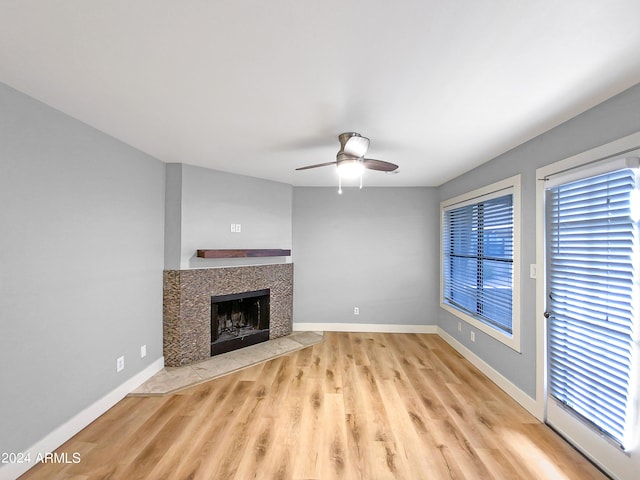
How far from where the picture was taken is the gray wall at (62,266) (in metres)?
1.77

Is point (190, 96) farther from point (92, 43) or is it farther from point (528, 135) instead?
point (528, 135)

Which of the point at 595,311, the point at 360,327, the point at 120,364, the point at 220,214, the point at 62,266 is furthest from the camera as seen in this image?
the point at 360,327

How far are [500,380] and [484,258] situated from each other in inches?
52.8

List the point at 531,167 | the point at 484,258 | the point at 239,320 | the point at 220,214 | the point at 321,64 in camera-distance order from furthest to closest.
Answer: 1. the point at 239,320
2. the point at 220,214
3. the point at 484,258
4. the point at 531,167
5. the point at 321,64

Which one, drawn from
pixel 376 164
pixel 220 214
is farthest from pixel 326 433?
pixel 220 214

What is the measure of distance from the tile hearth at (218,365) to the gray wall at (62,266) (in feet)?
0.94

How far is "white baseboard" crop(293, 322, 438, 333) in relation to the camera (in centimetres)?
478

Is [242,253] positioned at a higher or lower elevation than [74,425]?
higher

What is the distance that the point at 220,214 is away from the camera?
3789 millimetres

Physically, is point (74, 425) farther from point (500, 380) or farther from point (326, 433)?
point (500, 380)

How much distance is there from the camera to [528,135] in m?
2.49

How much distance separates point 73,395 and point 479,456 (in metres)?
3.09

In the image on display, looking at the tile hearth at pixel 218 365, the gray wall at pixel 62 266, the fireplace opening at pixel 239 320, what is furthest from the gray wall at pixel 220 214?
the tile hearth at pixel 218 365

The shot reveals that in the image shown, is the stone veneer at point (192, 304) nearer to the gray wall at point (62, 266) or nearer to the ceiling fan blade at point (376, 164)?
the gray wall at point (62, 266)
